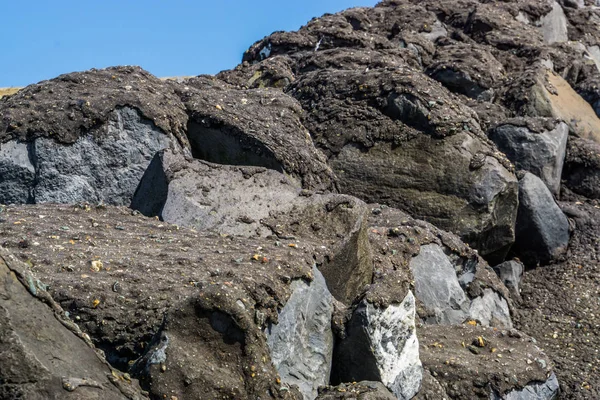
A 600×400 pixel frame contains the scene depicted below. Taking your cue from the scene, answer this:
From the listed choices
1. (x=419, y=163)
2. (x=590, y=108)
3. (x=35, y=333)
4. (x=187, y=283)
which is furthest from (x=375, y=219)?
(x=590, y=108)

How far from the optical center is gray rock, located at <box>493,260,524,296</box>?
462 inches

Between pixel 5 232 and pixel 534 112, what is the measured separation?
35.1 feet

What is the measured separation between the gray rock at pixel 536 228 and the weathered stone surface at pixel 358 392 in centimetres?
693

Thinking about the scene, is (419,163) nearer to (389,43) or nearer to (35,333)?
(389,43)

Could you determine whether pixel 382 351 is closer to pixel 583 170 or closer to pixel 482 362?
pixel 482 362

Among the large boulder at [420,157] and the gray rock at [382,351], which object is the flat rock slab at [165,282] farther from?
the large boulder at [420,157]

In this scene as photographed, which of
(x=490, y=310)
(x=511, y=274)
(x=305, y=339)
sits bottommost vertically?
(x=511, y=274)

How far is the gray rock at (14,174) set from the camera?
10.1m

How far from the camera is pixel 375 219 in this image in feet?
34.5

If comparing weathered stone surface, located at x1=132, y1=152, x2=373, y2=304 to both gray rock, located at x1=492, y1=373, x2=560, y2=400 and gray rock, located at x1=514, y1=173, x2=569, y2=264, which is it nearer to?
gray rock, located at x1=492, y1=373, x2=560, y2=400

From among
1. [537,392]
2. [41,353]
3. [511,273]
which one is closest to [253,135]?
[511,273]

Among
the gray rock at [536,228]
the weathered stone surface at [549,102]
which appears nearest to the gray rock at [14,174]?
the gray rock at [536,228]

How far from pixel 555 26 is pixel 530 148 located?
1010 centimetres

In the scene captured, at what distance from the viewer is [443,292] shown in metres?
9.83
